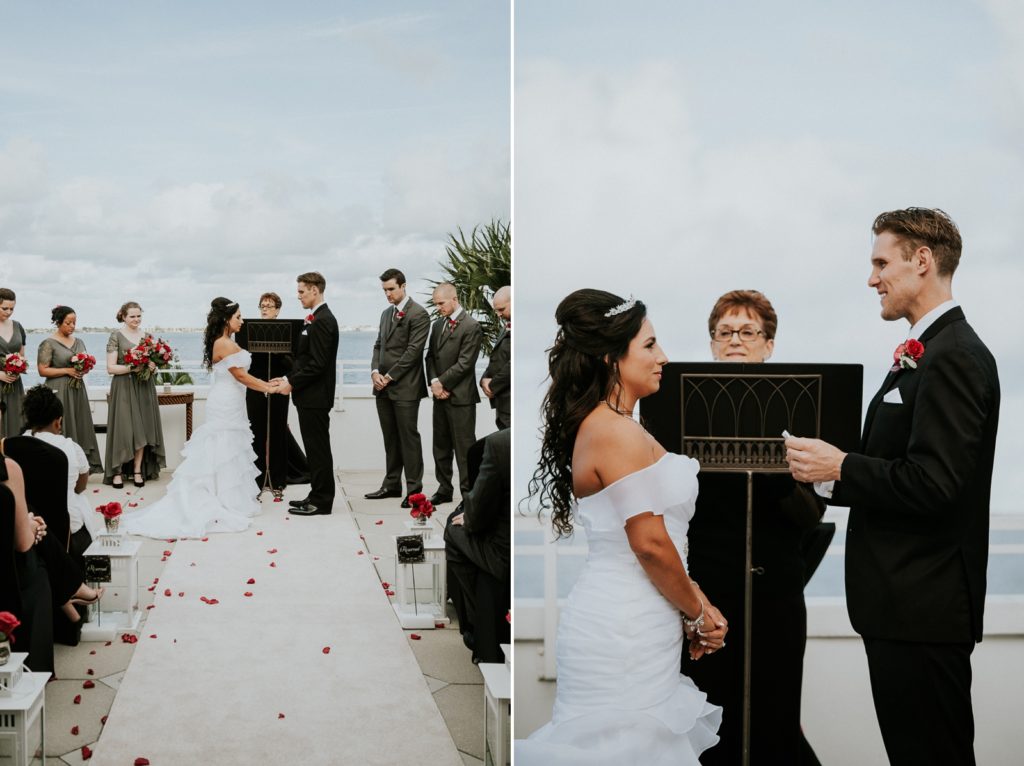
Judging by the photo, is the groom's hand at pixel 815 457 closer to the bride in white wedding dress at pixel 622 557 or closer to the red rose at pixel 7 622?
the bride in white wedding dress at pixel 622 557

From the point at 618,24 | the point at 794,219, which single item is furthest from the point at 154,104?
the point at 794,219

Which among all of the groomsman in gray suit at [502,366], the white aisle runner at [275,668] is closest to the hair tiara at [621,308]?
the groomsman in gray suit at [502,366]

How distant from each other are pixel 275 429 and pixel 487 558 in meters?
1.12

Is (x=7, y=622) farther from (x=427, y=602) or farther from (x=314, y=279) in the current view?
(x=314, y=279)

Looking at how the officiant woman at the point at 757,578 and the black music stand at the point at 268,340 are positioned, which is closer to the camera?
the officiant woman at the point at 757,578

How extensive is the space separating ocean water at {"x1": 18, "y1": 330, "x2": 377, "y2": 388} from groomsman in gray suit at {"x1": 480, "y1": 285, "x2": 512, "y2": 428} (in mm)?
517

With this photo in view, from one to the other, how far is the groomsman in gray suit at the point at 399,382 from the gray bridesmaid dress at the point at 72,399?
907 mm

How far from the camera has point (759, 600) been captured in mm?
2717

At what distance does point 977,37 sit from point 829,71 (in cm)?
44

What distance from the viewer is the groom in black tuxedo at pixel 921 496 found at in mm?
2434

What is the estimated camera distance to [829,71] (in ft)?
9.48

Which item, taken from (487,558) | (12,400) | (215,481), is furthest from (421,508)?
(12,400)

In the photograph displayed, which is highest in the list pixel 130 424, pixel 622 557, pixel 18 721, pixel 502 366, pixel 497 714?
pixel 502 366

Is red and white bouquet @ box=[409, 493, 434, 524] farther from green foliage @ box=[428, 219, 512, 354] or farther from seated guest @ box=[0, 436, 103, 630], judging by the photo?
seated guest @ box=[0, 436, 103, 630]
